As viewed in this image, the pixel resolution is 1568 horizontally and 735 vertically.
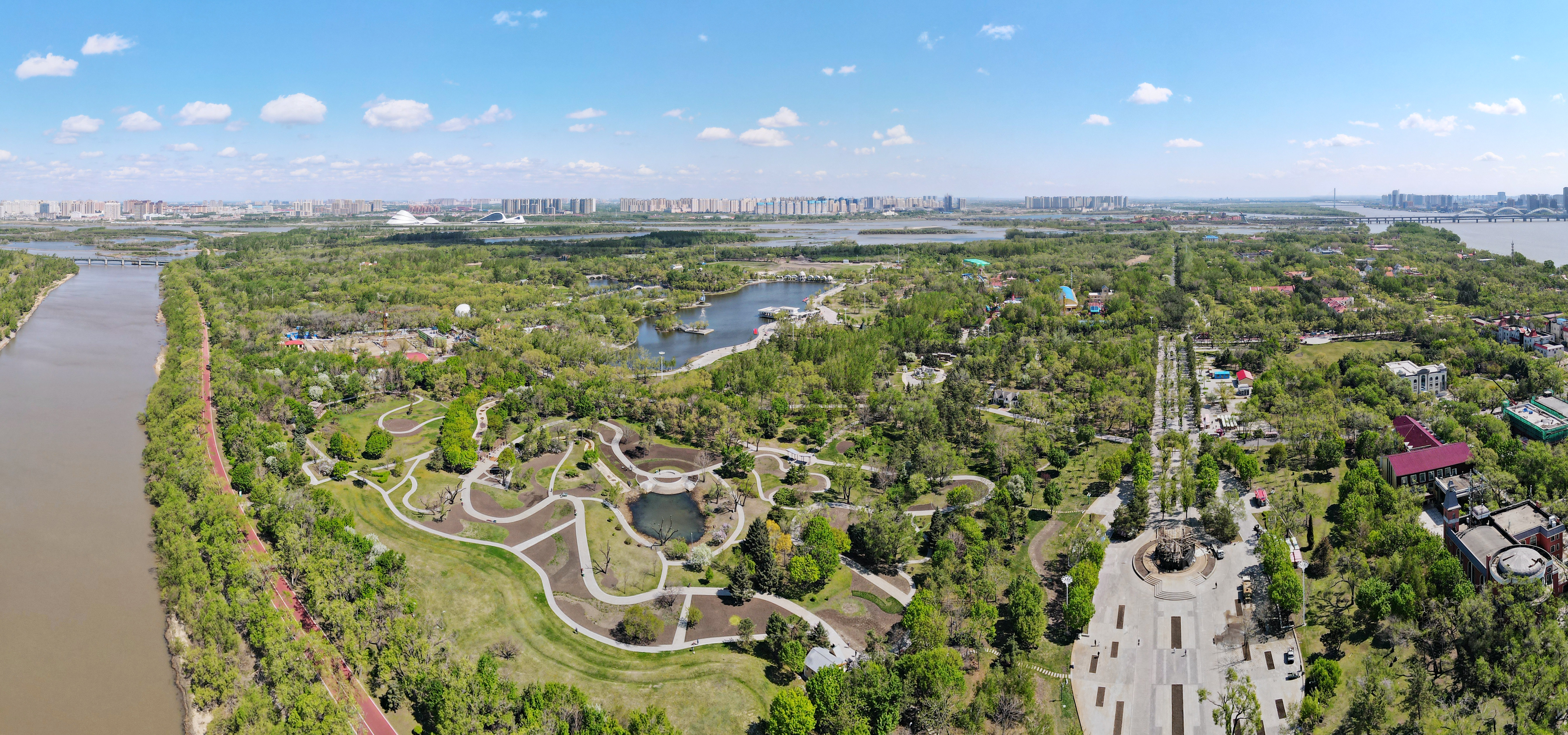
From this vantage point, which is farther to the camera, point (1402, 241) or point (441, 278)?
point (1402, 241)

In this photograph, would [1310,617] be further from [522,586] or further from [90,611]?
[90,611]

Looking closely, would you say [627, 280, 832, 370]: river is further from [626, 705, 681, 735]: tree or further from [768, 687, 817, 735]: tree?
[768, 687, 817, 735]: tree

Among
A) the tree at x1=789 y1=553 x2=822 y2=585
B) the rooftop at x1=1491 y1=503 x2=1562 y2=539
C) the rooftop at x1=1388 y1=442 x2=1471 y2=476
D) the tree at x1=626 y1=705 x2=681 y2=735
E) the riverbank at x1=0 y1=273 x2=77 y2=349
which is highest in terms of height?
the riverbank at x1=0 y1=273 x2=77 y2=349

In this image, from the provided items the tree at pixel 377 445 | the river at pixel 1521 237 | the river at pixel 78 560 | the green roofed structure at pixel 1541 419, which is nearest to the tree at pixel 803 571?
the river at pixel 78 560

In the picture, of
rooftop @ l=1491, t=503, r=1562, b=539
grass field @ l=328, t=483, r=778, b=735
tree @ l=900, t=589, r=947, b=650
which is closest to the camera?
grass field @ l=328, t=483, r=778, b=735

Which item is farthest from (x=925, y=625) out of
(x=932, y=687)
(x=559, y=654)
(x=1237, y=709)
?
(x=559, y=654)

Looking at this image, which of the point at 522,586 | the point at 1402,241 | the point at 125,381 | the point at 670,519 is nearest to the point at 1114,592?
the point at 670,519

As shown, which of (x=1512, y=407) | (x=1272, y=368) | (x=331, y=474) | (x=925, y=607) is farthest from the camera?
(x=1272, y=368)

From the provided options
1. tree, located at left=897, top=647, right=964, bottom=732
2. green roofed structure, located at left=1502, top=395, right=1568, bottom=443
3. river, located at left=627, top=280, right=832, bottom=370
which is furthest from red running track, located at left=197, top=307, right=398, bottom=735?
green roofed structure, located at left=1502, top=395, right=1568, bottom=443
